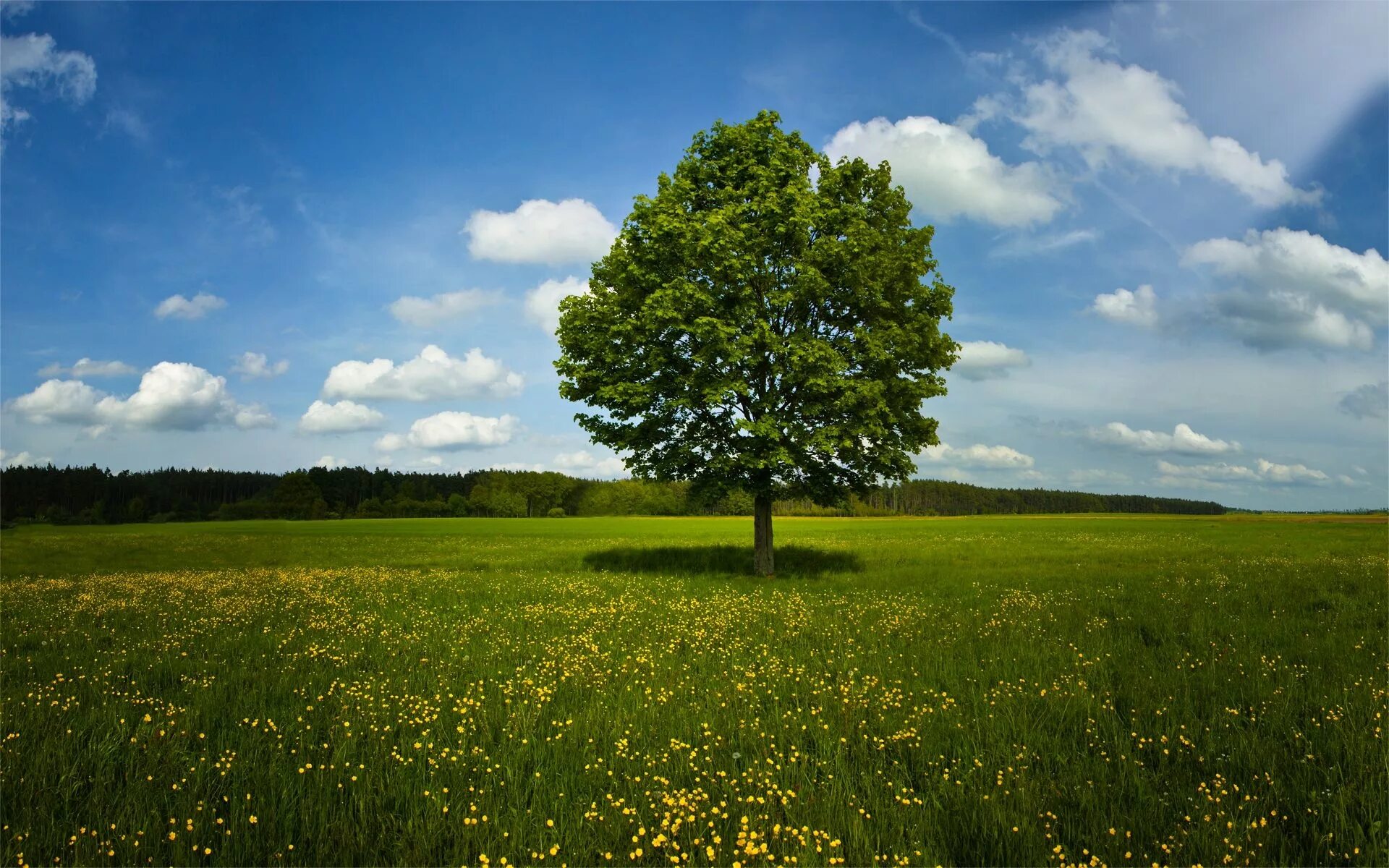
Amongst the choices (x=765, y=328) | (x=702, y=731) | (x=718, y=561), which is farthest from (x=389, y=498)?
(x=702, y=731)

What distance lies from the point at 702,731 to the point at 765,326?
50.9 feet

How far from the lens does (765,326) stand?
21.6 m

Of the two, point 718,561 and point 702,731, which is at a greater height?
point 702,731

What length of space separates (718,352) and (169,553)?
39007 mm

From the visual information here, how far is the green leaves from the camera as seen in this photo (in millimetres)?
21922

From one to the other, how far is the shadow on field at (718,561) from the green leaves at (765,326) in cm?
378

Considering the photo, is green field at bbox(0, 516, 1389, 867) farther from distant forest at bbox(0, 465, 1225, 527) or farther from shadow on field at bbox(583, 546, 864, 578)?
distant forest at bbox(0, 465, 1225, 527)

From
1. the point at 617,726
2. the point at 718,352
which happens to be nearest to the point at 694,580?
Answer: the point at 718,352

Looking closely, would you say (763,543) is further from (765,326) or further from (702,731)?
(702,731)

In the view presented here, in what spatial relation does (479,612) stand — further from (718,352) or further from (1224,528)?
(1224,528)

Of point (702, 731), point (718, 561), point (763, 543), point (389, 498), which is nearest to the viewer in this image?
point (702, 731)

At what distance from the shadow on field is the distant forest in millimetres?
67303

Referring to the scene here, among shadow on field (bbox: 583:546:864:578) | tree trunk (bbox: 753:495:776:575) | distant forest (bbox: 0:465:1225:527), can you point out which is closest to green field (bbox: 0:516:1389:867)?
tree trunk (bbox: 753:495:776:575)

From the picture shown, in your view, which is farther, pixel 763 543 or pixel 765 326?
pixel 763 543
